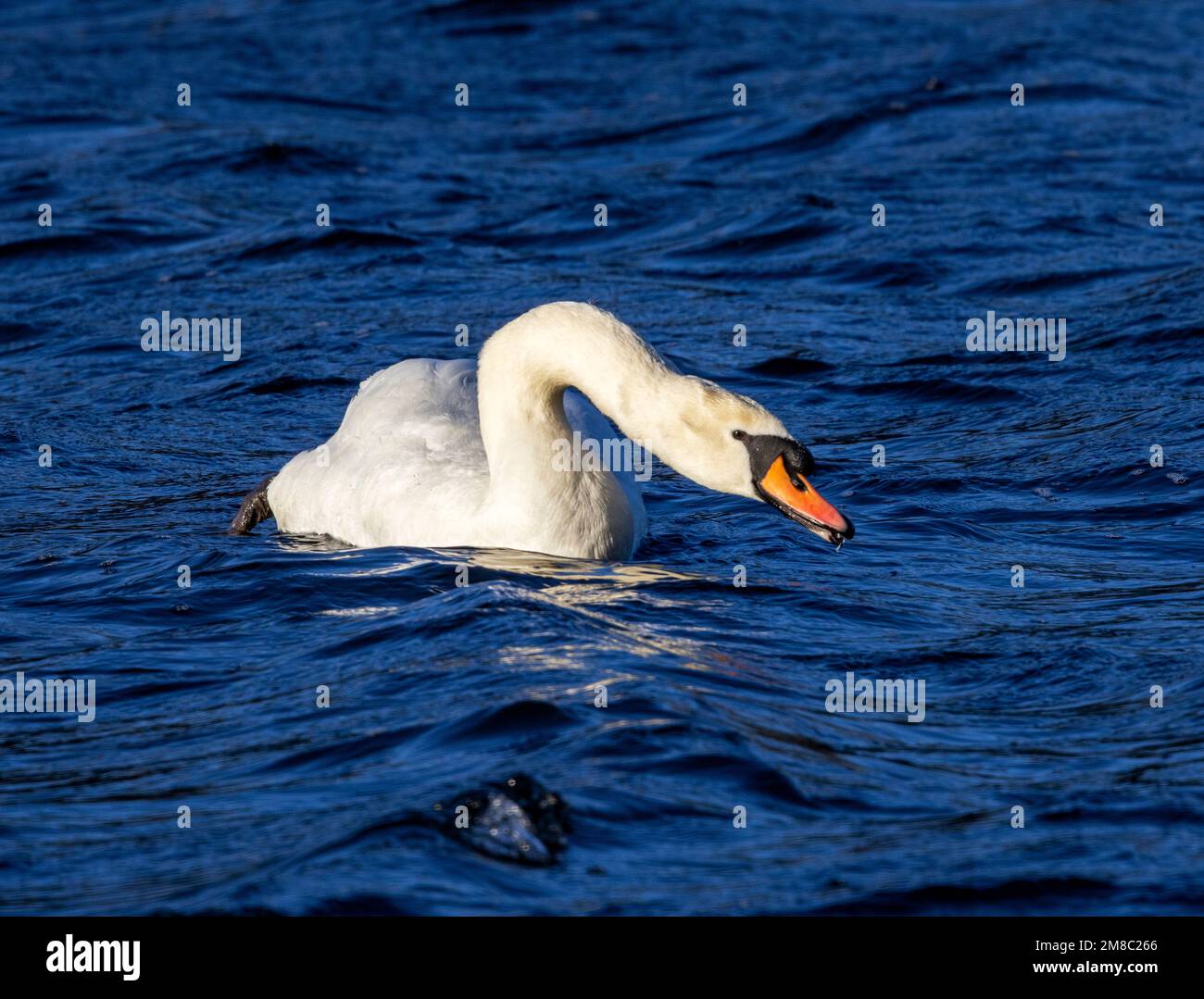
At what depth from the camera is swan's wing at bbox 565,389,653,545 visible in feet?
28.5

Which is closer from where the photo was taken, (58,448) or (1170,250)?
(58,448)

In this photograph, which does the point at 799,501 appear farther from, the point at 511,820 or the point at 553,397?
the point at 511,820

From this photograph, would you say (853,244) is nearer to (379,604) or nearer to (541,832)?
(379,604)

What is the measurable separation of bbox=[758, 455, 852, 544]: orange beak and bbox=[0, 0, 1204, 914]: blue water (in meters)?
0.47

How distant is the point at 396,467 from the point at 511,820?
3235mm

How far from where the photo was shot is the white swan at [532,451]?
7.56 m

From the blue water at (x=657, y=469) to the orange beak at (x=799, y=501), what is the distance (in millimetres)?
466

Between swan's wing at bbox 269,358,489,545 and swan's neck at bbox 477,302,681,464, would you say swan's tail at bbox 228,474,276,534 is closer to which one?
swan's wing at bbox 269,358,489,545

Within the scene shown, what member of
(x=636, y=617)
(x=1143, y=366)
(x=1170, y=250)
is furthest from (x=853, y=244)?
(x=636, y=617)

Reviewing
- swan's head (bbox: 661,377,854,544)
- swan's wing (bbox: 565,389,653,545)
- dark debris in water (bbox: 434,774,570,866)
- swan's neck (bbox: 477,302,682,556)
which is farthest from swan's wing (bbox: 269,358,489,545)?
dark debris in water (bbox: 434,774,570,866)

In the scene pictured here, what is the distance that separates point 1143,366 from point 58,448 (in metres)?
6.47

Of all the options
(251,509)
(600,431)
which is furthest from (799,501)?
(251,509)
